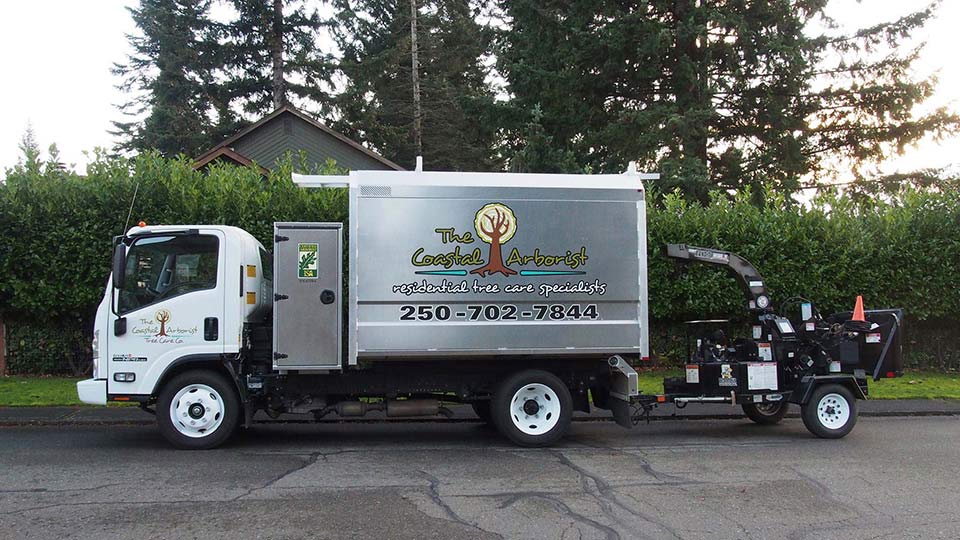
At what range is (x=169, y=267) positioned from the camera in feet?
26.1

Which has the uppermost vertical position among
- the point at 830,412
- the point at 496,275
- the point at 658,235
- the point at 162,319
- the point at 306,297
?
the point at 658,235

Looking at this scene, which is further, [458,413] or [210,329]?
[458,413]

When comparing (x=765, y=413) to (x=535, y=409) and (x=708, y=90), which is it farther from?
(x=708, y=90)

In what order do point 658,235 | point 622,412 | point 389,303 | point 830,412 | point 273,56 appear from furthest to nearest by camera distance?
point 273,56 < point 658,235 < point 830,412 < point 622,412 < point 389,303

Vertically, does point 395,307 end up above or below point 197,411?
above

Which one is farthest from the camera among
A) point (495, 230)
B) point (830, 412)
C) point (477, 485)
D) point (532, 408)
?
point (830, 412)

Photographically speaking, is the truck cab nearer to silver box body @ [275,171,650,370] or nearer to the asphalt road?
silver box body @ [275,171,650,370]

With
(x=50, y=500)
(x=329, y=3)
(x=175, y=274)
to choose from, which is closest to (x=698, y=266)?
(x=175, y=274)

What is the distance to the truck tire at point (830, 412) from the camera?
346 inches

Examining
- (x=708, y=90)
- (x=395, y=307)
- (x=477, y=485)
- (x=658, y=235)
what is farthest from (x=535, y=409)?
(x=708, y=90)

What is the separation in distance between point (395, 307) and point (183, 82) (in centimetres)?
2835

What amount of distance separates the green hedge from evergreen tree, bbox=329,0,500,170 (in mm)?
17155

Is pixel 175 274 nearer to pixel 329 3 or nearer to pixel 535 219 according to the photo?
pixel 535 219

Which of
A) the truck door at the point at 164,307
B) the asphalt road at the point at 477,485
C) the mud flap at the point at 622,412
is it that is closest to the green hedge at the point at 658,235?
the asphalt road at the point at 477,485
